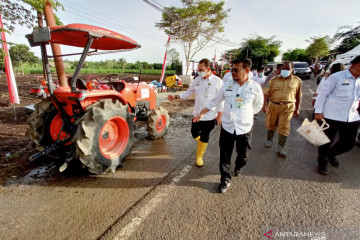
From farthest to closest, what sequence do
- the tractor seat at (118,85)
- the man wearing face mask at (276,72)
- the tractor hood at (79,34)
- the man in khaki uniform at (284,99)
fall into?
the man wearing face mask at (276,72) → the tractor seat at (118,85) → the man in khaki uniform at (284,99) → the tractor hood at (79,34)

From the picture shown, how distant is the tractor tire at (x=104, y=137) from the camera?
8.28ft

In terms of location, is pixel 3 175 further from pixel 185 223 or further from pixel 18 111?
pixel 18 111

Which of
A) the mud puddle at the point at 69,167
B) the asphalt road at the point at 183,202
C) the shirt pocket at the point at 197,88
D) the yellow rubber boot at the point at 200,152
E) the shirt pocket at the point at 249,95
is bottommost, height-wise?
the asphalt road at the point at 183,202

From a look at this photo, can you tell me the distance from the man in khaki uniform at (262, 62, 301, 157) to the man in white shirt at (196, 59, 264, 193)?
4.72 ft

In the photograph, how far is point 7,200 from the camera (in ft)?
7.59

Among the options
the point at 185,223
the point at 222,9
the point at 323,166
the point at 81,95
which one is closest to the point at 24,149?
the point at 81,95

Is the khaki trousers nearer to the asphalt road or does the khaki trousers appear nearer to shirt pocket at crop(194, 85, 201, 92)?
the asphalt road

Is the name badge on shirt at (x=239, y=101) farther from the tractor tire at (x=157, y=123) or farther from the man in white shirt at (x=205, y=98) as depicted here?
the tractor tire at (x=157, y=123)

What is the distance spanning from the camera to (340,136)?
3059 mm

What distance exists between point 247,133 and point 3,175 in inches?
143

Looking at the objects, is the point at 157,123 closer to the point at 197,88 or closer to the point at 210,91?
the point at 197,88

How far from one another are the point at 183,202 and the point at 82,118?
5.68ft

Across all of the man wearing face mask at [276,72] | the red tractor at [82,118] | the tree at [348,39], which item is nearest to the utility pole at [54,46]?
the red tractor at [82,118]

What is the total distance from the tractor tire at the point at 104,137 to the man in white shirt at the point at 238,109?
5.33 feet
